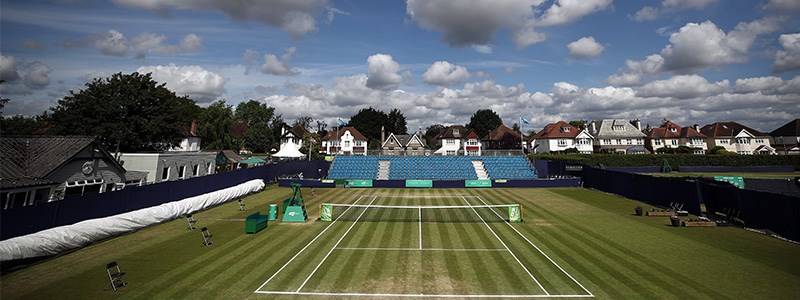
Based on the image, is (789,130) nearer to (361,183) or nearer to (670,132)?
(670,132)

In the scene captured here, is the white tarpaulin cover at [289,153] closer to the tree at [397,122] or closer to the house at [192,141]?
the house at [192,141]

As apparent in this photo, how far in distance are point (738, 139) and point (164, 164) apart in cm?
12540

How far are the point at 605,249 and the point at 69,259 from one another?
84.4ft

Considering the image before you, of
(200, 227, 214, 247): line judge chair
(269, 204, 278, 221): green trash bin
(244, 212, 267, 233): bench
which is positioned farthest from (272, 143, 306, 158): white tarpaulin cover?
(200, 227, 214, 247): line judge chair

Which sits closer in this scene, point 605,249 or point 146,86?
point 605,249

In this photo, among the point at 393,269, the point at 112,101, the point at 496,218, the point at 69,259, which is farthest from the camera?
the point at 112,101

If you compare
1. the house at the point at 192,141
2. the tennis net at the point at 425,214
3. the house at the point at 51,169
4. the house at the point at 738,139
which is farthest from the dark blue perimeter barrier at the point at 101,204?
the house at the point at 738,139

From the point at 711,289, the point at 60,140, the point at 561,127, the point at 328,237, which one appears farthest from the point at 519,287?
the point at 561,127

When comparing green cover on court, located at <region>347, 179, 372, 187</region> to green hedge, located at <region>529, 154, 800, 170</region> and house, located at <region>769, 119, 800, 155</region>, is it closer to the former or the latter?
green hedge, located at <region>529, 154, 800, 170</region>

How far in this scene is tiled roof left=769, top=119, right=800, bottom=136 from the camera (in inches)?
3627

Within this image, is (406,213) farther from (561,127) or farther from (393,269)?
(561,127)

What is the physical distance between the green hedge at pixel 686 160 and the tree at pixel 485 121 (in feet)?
214

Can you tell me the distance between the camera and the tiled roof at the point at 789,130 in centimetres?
9212

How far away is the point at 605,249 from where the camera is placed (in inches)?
701
